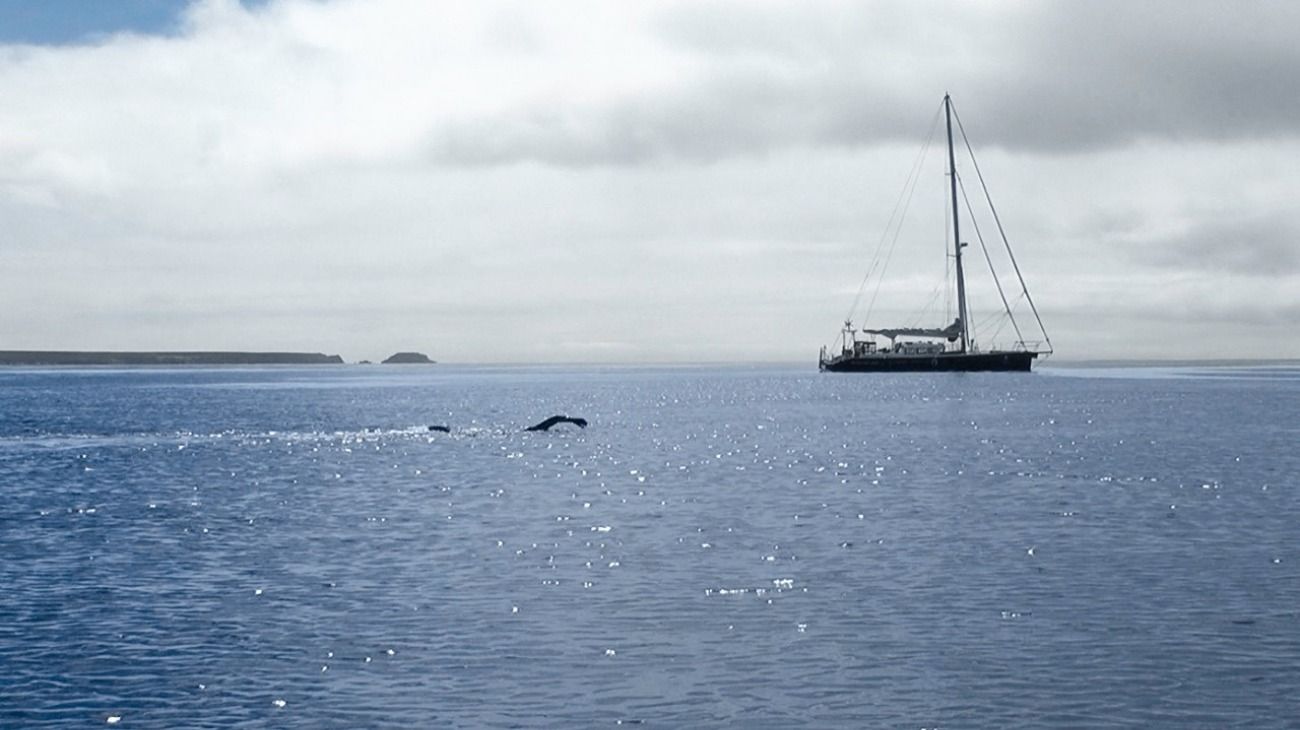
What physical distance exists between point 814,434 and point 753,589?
6502cm

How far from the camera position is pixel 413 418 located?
422 ft

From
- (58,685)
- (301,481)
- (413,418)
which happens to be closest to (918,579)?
(58,685)

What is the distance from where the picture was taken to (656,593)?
30266mm

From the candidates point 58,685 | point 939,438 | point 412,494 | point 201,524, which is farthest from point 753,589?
point 939,438

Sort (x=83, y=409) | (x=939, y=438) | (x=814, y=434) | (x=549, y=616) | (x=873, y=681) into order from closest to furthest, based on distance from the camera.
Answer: (x=873, y=681) < (x=549, y=616) < (x=939, y=438) < (x=814, y=434) < (x=83, y=409)

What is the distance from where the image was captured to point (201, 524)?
4447 cm

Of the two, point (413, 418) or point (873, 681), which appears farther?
point (413, 418)

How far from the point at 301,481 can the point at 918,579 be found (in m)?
37.1

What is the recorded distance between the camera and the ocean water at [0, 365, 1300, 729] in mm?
21359

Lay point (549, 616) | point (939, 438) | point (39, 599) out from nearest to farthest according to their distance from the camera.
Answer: point (549, 616)
point (39, 599)
point (939, 438)

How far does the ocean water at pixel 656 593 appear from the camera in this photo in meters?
21.4

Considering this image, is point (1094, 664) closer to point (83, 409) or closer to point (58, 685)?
point (58, 685)

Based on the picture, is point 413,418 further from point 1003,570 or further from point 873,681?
point 873,681

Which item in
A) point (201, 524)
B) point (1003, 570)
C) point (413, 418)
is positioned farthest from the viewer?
point (413, 418)
